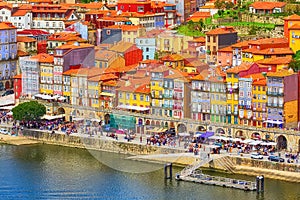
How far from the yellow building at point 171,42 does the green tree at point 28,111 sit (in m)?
8.40

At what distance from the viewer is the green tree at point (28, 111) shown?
194ft

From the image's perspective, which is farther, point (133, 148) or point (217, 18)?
point (217, 18)

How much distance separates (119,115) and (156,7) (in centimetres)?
1687

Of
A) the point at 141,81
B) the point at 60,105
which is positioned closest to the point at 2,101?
the point at 60,105

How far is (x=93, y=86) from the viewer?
197 ft

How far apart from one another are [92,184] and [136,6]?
84.7ft

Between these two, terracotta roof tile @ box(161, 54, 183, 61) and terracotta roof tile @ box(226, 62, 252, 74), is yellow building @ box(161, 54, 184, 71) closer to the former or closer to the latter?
terracotta roof tile @ box(161, 54, 183, 61)

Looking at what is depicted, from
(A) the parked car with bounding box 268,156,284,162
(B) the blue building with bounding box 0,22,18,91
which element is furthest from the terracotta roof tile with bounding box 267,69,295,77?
(B) the blue building with bounding box 0,22,18,91

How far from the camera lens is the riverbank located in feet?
166

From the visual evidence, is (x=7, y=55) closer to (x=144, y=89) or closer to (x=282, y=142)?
(x=144, y=89)

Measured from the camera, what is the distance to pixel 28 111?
59.1 m

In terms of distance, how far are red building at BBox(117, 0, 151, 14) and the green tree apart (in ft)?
51.1

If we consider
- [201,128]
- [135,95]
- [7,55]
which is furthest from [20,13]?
[201,128]

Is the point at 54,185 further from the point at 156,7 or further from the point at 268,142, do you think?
the point at 156,7
